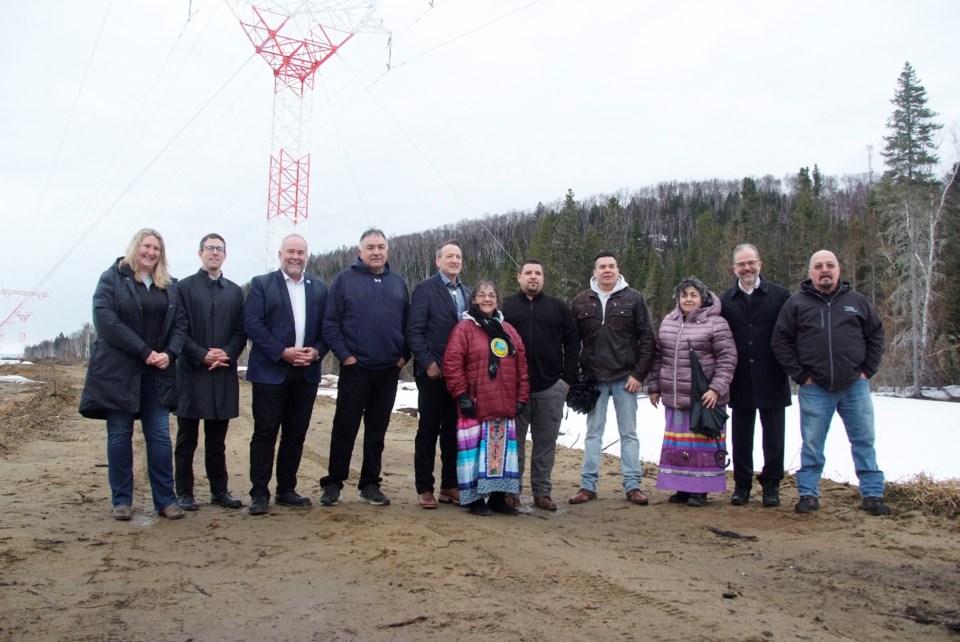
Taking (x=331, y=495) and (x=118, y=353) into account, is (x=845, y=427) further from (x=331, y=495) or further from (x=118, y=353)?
(x=118, y=353)

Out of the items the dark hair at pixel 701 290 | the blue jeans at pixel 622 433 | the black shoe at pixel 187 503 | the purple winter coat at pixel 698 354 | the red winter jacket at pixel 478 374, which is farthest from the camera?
the blue jeans at pixel 622 433

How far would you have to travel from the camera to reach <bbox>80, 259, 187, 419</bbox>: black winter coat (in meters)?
4.43

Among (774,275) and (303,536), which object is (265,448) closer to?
(303,536)

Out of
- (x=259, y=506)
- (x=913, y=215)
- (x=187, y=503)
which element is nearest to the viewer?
(x=259, y=506)

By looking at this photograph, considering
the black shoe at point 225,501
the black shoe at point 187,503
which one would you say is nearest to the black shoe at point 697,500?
the black shoe at point 225,501

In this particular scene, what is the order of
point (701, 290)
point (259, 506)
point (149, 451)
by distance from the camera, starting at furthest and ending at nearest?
point (701, 290)
point (259, 506)
point (149, 451)

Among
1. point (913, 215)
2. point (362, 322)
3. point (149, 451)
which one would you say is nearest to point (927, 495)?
point (362, 322)

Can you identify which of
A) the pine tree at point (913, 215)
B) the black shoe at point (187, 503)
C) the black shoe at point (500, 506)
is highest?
the pine tree at point (913, 215)

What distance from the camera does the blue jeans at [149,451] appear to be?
4594 millimetres

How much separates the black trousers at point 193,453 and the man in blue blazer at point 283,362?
30cm

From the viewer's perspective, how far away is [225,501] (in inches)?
203

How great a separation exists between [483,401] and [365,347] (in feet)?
3.25

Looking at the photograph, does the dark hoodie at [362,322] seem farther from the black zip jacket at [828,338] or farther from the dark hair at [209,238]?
the black zip jacket at [828,338]

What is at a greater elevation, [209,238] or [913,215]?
[913,215]
